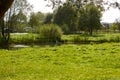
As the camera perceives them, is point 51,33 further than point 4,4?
Yes

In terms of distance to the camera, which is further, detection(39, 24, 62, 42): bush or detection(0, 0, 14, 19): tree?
detection(39, 24, 62, 42): bush

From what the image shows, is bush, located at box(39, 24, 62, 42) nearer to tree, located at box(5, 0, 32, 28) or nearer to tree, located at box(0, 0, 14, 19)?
tree, located at box(5, 0, 32, 28)

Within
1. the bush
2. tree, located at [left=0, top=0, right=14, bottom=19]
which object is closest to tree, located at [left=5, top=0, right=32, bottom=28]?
the bush

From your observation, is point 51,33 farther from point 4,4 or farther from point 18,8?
point 4,4

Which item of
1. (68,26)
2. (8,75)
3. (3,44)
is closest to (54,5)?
(8,75)

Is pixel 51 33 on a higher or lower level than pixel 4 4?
lower

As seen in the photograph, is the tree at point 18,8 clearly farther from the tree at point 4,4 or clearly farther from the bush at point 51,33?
the tree at point 4,4

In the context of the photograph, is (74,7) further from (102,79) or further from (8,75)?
(8,75)

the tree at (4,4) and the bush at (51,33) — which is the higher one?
the tree at (4,4)

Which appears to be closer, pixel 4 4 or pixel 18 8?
pixel 4 4

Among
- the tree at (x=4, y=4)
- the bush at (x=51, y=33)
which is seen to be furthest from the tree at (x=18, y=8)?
the tree at (x=4, y=4)

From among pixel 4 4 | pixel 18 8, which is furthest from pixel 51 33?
pixel 4 4

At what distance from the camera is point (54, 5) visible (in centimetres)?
1170

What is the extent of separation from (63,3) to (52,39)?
5236 cm
